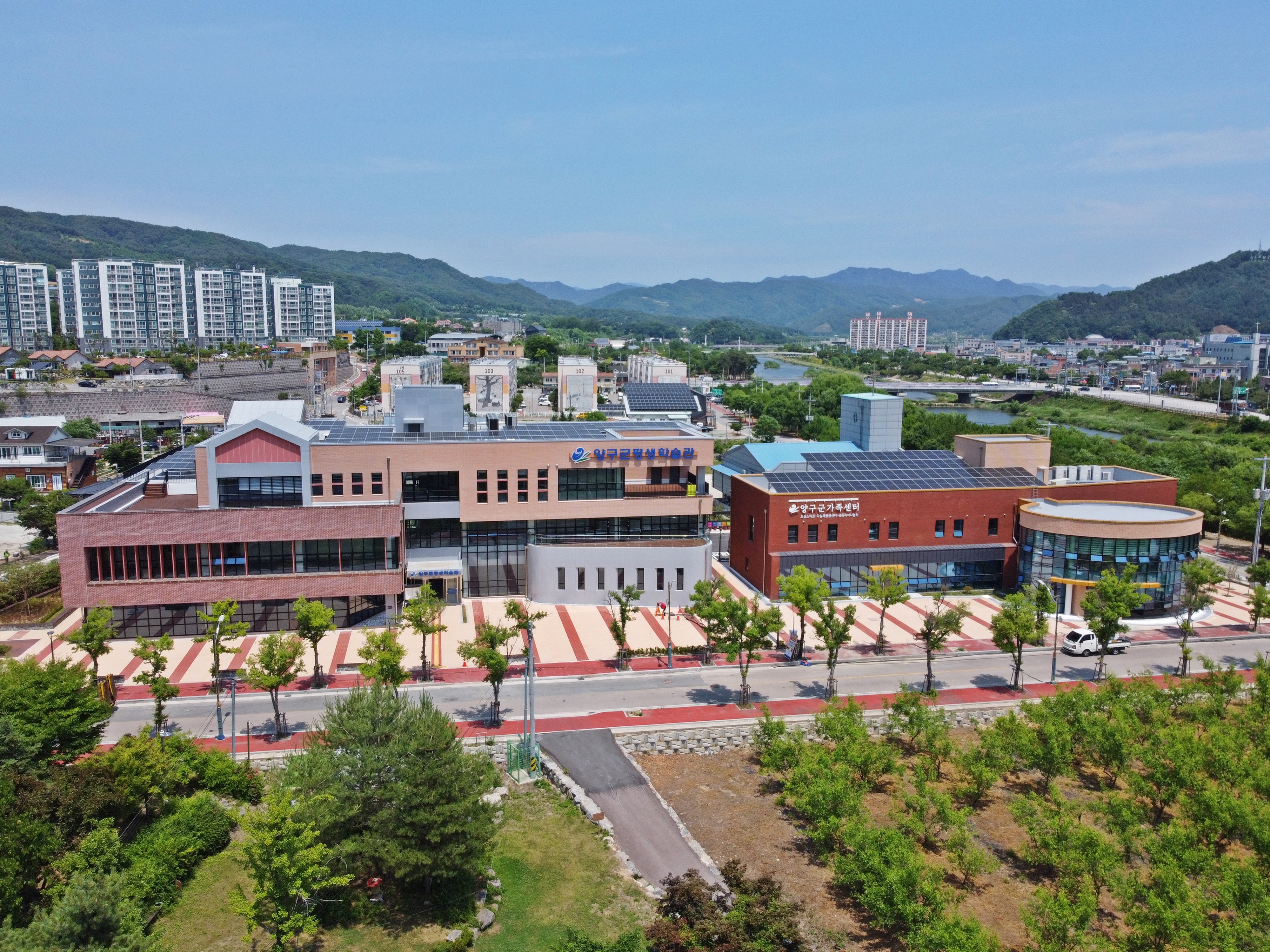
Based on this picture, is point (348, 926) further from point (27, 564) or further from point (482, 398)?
point (482, 398)

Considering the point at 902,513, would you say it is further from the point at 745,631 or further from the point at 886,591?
the point at 745,631

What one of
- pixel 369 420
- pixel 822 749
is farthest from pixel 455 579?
pixel 369 420

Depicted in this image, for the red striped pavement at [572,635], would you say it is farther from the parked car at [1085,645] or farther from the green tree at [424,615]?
the parked car at [1085,645]

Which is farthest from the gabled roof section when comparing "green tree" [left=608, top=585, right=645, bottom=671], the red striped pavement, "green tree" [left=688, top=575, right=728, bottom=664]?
"green tree" [left=688, top=575, right=728, bottom=664]

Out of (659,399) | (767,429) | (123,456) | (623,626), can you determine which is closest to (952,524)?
(623,626)

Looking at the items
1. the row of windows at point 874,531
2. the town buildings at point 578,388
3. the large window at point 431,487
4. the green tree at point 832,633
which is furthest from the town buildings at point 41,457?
the green tree at point 832,633
